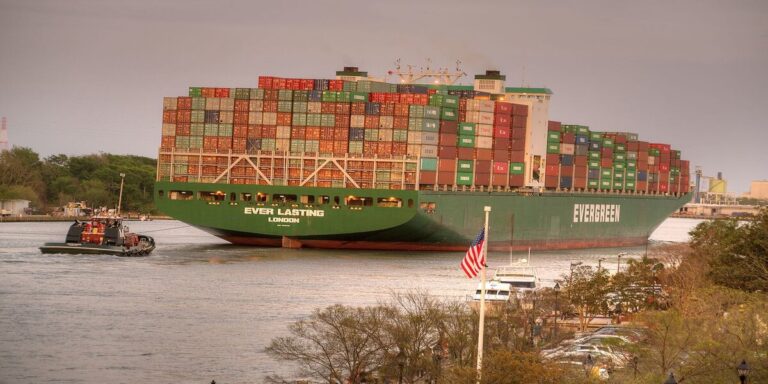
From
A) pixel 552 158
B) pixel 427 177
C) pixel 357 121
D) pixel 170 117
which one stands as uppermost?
pixel 357 121

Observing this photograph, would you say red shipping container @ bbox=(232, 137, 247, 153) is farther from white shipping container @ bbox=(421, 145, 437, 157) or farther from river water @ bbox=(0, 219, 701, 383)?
white shipping container @ bbox=(421, 145, 437, 157)

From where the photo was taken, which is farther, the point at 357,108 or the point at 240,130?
the point at 240,130

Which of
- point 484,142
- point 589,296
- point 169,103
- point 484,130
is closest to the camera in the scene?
point 589,296

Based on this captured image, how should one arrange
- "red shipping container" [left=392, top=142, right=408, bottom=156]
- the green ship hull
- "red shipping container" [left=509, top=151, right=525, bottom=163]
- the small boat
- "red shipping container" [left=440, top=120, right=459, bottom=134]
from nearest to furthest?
the small boat, the green ship hull, "red shipping container" [left=392, top=142, right=408, bottom=156], "red shipping container" [left=440, top=120, right=459, bottom=134], "red shipping container" [left=509, top=151, right=525, bottom=163]

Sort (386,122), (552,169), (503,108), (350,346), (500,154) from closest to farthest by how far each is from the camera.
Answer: (350,346) < (386,122) < (503,108) < (500,154) < (552,169)

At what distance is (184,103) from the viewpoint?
7756 centimetres

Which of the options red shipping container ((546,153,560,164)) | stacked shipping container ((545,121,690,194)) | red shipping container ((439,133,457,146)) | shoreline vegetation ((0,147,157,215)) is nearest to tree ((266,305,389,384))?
red shipping container ((439,133,457,146))

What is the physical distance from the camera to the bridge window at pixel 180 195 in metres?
77.2

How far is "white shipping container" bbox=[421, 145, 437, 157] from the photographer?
77.3 m

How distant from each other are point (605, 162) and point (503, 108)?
2001 cm

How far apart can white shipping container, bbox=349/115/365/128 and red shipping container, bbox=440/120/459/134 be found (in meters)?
5.28

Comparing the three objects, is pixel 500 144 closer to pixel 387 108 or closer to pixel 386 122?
pixel 386 122

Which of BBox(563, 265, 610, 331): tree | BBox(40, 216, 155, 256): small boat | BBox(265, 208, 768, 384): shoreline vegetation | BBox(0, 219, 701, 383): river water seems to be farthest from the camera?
BBox(40, 216, 155, 256): small boat

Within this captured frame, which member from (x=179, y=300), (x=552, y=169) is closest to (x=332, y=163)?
(x=552, y=169)
